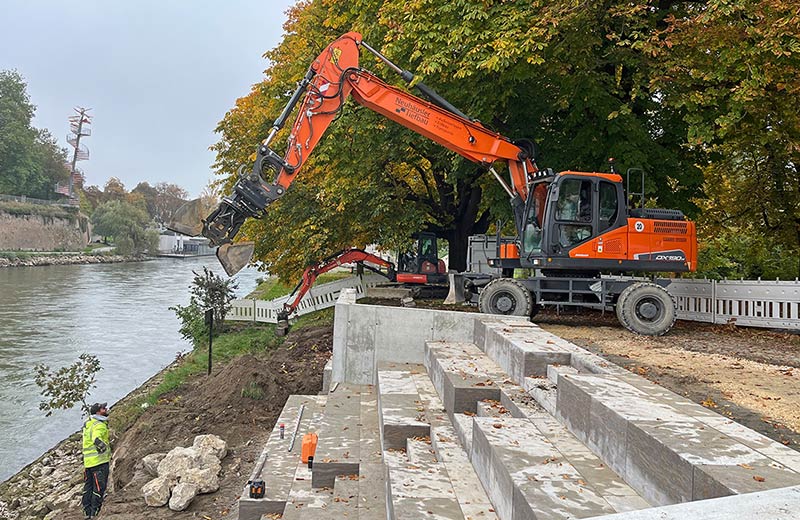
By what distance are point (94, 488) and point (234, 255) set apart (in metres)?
3.78

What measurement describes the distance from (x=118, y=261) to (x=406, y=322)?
75172 mm

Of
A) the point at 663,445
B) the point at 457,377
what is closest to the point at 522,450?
the point at 663,445

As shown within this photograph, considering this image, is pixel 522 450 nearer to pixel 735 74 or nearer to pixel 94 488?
pixel 94 488

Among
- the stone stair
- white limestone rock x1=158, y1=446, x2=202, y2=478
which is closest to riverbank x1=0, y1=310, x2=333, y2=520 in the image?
white limestone rock x1=158, y1=446, x2=202, y2=478

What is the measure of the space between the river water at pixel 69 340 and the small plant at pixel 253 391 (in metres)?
4.65

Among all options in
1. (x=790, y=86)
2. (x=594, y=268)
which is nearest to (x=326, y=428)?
(x=594, y=268)

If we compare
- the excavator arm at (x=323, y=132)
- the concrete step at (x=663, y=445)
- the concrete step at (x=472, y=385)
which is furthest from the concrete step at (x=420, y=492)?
the excavator arm at (x=323, y=132)

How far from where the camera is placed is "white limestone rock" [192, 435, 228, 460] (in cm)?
871

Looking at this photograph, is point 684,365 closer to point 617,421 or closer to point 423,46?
point 617,421

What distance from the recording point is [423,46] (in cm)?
1128

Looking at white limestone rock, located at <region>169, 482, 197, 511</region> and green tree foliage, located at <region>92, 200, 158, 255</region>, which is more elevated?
green tree foliage, located at <region>92, 200, 158, 255</region>

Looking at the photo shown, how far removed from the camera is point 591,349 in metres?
8.35

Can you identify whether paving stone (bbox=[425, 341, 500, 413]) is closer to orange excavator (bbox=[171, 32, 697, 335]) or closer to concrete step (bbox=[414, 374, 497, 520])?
concrete step (bbox=[414, 374, 497, 520])

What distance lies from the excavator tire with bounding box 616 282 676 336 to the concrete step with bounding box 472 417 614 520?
5.96 metres
